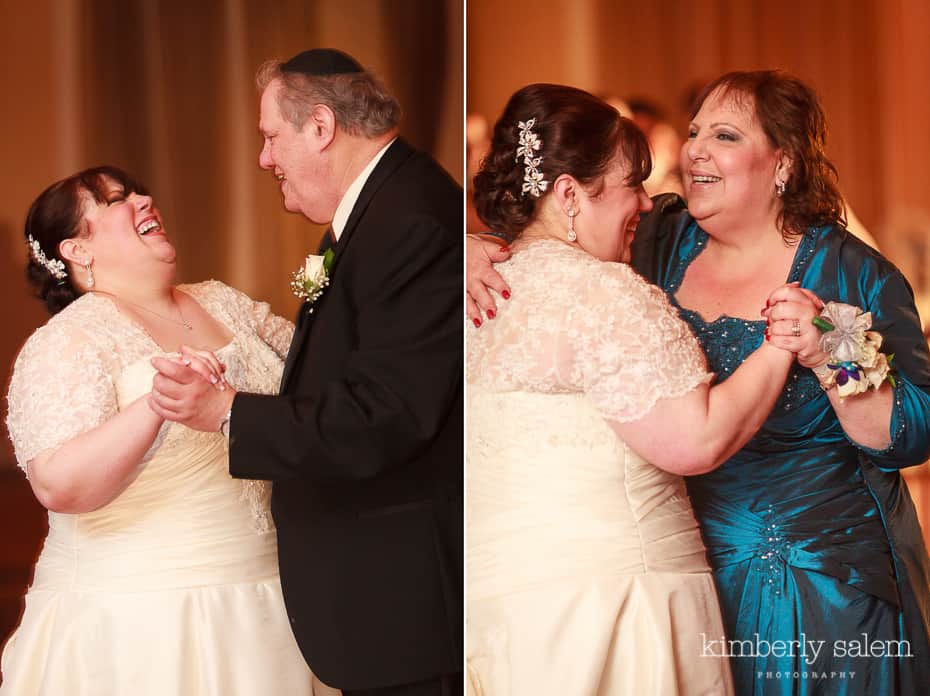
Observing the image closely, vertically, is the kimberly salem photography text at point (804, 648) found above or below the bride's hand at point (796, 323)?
below

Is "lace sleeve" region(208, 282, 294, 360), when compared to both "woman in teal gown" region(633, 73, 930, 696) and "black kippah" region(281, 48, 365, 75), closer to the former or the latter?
"black kippah" region(281, 48, 365, 75)

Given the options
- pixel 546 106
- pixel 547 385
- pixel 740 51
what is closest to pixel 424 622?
pixel 547 385

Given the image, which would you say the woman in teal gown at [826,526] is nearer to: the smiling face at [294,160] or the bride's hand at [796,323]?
the bride's hand at [796,323]

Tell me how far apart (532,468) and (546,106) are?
0.84m

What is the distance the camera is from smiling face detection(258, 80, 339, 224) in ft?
8.57

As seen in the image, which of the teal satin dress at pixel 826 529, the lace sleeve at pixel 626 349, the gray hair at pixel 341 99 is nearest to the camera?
the lace sleeve at pixel 626 349

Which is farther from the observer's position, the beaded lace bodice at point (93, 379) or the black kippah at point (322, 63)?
the black kippah at point (322, 63)

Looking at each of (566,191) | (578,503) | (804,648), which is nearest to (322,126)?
(566,191)

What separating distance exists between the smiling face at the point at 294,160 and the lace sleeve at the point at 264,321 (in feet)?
0.78

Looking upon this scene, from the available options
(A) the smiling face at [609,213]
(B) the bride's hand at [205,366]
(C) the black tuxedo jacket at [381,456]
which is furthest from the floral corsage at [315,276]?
(A) the smiling face at [609,213]

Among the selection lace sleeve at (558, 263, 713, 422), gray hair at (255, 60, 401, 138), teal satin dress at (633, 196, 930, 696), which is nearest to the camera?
lace sleeve at (558, 263, 713, 422)

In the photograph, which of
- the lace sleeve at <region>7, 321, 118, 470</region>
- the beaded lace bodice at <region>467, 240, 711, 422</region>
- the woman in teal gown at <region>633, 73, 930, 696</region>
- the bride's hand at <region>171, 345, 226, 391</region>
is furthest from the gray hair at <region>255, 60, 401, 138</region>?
the woman in teal gown at <region>633, 73, 930, 696</region>

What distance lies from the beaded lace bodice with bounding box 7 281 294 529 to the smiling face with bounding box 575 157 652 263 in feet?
2.59

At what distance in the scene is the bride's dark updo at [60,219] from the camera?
2.54m
